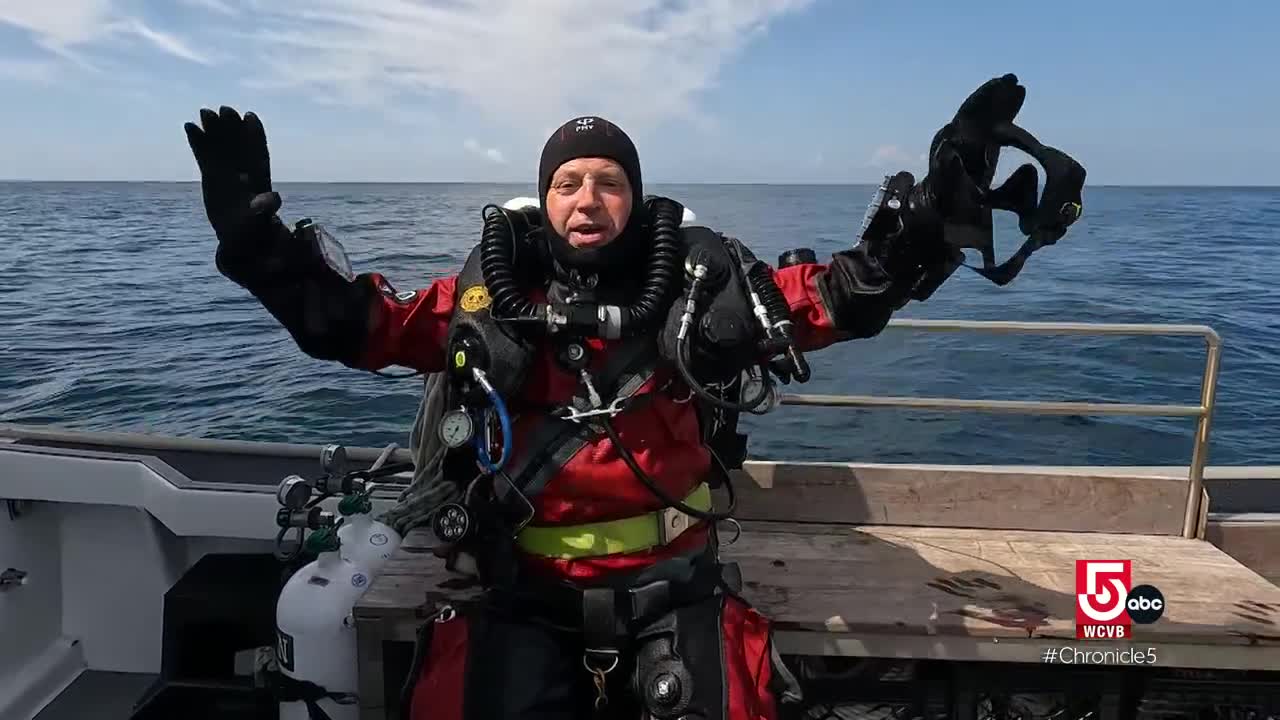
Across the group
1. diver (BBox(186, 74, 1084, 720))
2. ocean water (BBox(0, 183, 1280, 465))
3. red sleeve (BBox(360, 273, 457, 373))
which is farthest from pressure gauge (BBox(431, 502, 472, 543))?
ocean water (BBox(0, 183, 1280, 465))

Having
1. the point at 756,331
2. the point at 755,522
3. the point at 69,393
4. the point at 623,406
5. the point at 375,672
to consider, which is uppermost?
the point at 756,331

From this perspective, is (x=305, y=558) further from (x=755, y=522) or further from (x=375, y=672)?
(x=755, y=522)

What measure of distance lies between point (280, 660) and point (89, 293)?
54.2 ft

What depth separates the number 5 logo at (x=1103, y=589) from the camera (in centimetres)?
243

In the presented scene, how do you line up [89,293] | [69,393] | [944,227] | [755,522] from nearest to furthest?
[944,227], [755,522], [69,393], [89,293]

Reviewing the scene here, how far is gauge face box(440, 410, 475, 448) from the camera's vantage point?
2.05m

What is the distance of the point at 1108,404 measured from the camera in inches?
120

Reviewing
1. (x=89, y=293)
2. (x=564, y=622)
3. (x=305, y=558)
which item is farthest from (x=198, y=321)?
(x=564, y=622)

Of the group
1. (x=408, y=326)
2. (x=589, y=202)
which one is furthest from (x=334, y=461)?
(x=589, y=202)

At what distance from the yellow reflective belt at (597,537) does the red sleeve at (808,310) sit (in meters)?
0.63

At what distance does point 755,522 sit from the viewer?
10.6ft

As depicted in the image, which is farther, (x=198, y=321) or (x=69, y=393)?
(x=198, y=321)

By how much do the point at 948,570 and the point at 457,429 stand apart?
1.77 meters

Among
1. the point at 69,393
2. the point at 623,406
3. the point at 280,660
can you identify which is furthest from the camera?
the point at 69,393
